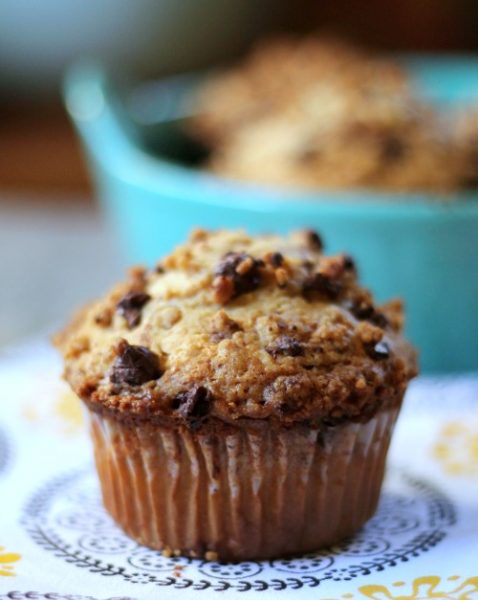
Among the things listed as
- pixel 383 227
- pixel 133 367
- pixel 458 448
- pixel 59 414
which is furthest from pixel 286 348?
pixel 383 227

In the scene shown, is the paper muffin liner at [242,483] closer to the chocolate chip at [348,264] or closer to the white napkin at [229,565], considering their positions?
the white napkin at [229,565]

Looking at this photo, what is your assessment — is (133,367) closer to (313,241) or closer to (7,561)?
(7,561)

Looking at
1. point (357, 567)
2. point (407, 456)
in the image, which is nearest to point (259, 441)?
point (357, 567)

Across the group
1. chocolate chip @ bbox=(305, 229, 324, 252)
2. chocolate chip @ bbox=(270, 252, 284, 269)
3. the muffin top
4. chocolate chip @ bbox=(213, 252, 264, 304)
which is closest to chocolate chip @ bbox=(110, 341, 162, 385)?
the muffin top

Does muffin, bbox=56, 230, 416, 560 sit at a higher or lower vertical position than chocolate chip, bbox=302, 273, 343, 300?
lower

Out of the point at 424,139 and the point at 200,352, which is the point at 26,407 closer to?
the point at 200,352

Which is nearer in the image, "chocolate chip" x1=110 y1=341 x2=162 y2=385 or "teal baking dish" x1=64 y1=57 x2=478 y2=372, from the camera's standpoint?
"chocolate chip" x1=110 y1=341 x2=162 y2=385

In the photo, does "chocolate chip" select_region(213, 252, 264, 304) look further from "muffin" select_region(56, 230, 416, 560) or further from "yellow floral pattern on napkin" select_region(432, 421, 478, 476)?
"yellow floral pattern on napkin" select_region(432, 421, 478, 476)
